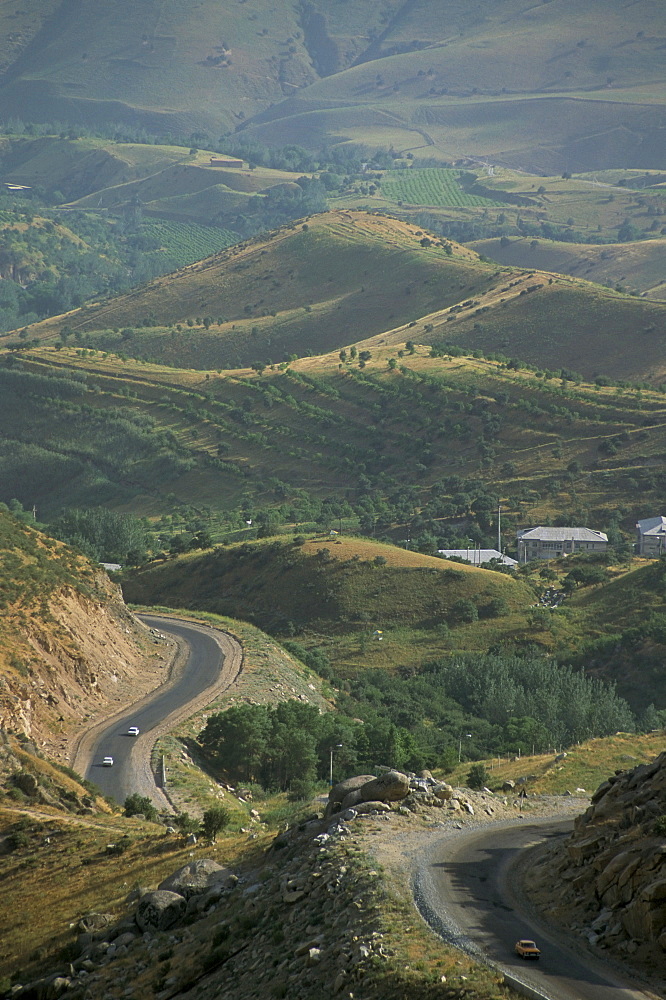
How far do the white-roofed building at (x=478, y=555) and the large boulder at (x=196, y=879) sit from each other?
72.6m

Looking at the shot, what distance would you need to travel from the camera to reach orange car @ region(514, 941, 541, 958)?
1803 centimetres

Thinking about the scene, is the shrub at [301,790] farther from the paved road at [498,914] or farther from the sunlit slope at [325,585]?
the sunlit slope at [325,585]

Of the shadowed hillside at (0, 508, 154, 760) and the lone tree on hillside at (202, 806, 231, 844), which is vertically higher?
the lone tree on hillside at (202, 806, 231, 844)

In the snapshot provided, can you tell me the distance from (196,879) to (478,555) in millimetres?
78306

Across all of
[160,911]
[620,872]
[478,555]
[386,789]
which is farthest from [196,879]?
[478,555]

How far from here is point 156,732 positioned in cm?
4900

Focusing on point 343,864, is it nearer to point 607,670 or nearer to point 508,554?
point 607,670

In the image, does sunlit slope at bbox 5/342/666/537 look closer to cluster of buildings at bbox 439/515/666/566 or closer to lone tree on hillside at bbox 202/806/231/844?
cluster of buildings at bbox 439/515/666/566

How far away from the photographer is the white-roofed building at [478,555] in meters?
99.7

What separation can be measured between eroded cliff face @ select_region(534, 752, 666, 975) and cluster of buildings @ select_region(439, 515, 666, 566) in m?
78.7

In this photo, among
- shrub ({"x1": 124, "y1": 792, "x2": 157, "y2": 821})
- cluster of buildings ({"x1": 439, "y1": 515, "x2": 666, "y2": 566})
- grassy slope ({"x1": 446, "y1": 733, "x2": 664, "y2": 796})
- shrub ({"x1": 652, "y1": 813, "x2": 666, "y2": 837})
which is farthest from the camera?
cluster of buildings ({"x1": 439, "y1": 515, "x2": 666, "y2": 566})

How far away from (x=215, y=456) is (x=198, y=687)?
8667 cm

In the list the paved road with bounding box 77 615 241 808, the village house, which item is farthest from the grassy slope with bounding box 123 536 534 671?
the paved road with bounding box 77 615 241 808

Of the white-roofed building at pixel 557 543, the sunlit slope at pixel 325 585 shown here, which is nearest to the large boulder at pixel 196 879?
the sunlit slope at pixel 325 585
